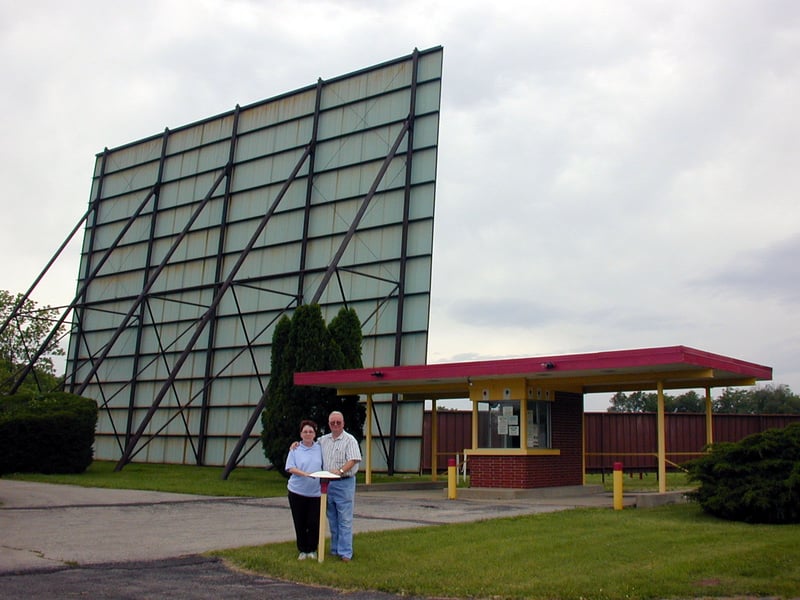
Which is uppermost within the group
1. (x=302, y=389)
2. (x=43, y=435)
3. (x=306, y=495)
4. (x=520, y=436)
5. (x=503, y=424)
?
(x=302, y=389)

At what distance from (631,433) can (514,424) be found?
55.4 feet

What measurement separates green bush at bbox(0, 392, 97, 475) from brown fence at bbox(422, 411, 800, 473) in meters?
12.2

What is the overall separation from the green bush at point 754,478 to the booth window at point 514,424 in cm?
545

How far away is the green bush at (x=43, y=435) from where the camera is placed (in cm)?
2570

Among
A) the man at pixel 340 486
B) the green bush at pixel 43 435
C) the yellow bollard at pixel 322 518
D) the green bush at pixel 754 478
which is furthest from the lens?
the green bush at pixel 43 435

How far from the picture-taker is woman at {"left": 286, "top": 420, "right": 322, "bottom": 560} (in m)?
9.20

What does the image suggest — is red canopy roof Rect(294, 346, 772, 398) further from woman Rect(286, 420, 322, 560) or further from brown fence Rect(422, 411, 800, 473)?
brown fence Rect(422, 411, 800, 473)

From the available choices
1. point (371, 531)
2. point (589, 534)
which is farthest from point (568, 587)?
point (371, 531)

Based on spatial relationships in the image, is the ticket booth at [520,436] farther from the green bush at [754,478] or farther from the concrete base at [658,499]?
the green bush at [754,478]

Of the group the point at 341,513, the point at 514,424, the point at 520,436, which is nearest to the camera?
the point at 341,513

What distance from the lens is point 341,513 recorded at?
9172 millimetres

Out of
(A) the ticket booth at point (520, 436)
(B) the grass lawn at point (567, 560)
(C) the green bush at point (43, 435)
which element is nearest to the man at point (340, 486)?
(B) the grass lawn at point (567, 560)

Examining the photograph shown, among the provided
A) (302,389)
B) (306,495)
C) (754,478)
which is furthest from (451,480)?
(306,495)

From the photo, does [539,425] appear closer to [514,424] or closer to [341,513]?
[514,424]
